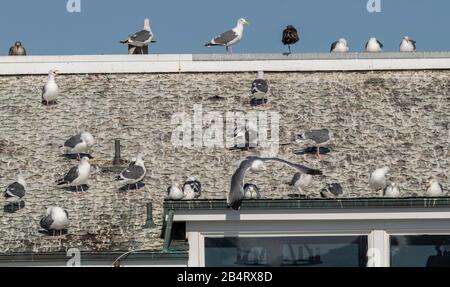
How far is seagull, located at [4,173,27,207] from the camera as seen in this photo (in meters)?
32.6

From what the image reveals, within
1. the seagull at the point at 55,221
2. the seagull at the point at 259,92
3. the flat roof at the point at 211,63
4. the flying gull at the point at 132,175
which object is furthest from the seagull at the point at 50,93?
the seagull at the point at 55,221

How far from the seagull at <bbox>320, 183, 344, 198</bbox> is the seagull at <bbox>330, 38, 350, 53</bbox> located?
13.1 m

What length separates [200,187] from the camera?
33500 millimetres

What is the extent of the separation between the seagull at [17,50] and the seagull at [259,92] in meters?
8.87

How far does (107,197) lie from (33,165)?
125 inches

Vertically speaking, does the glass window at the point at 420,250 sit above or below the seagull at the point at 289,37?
below

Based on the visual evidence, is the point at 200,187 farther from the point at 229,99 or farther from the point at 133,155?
the point at 229,99

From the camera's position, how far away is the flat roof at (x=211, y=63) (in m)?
42.4

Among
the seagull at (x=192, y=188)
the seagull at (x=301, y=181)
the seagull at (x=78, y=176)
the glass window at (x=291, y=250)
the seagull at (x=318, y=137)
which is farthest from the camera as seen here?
the seagull at (x=318, y=137)

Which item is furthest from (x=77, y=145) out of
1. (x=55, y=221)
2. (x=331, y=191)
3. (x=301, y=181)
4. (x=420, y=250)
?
(x=420, y=250)

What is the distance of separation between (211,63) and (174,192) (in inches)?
441

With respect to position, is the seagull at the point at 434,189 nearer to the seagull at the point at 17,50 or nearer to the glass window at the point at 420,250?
the glass window at the point at 420,250

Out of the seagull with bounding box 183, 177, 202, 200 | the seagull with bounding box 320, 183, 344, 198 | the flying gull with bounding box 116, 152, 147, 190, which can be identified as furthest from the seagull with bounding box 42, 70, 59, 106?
the seagull with bounding box 320, 183, 344, 198
